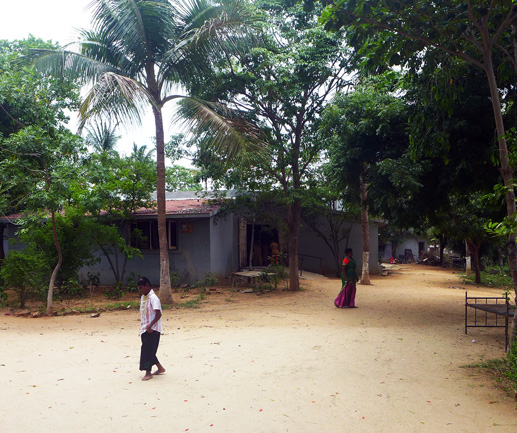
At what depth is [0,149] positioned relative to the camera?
1112 centimetres

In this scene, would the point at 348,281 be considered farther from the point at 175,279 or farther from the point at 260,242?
the point at 260,242

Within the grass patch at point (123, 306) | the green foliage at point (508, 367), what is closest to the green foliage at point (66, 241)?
the grass patch at point (123, 306)

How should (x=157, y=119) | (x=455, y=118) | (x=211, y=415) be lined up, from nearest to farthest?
(x=211, y=415)
(x=455, y=118)
(x=157, y=119)

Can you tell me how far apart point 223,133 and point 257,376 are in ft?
19.9

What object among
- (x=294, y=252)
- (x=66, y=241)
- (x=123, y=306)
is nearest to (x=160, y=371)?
(x=123, y=306)

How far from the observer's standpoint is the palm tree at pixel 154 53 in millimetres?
10664

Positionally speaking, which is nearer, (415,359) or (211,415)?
(211,415)

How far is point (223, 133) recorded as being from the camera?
34.3 feet

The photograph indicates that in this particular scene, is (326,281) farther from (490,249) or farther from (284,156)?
(490,249)

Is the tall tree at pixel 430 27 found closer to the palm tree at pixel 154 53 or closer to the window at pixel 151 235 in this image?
the palm tree at pixel 154 53

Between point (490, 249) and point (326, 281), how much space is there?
1074 cm

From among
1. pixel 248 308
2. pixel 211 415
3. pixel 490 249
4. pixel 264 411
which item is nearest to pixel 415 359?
pixel 264 411

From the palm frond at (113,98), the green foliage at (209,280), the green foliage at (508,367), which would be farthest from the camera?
the green foliage at (209,280)

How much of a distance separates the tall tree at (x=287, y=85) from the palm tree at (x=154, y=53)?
1.54 m
